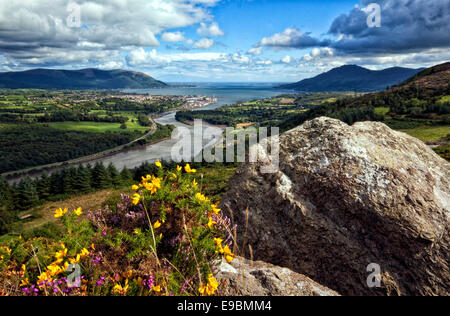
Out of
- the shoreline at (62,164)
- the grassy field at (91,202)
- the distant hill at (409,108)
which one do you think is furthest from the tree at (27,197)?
the distant hill at (409,108)

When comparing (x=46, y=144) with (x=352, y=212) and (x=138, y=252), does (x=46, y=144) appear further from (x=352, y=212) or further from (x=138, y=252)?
(x=352, y=212)

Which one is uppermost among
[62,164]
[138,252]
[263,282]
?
[138,252]

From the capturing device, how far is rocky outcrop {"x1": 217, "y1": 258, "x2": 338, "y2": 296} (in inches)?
138

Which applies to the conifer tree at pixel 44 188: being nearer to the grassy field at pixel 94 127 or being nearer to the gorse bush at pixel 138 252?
the gorse bush at pixel 138 252

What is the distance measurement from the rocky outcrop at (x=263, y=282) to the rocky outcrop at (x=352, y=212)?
0.85 m

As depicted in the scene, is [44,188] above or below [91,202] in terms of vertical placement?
below

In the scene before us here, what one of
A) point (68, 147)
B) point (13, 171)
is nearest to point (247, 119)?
point (68, 147)

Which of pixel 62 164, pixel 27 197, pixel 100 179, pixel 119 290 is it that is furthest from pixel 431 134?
pixel 62 164

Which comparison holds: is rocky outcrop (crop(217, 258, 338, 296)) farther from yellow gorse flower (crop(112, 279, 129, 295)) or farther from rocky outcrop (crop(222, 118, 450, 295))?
yellow gorse flower (crop(112, 279, 129, 295))

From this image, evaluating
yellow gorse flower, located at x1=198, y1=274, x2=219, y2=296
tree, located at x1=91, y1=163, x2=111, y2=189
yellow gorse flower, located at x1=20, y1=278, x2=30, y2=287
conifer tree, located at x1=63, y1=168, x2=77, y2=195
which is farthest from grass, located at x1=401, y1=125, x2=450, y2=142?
conifer tree, located at x1=63, y1=168, x2=77, y2=195

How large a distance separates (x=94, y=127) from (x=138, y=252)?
19159 centimetres

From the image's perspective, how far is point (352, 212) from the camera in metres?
5.12

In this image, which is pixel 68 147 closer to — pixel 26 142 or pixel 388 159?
pixel 26 142

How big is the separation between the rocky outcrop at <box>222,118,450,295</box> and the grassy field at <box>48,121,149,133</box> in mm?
160045
